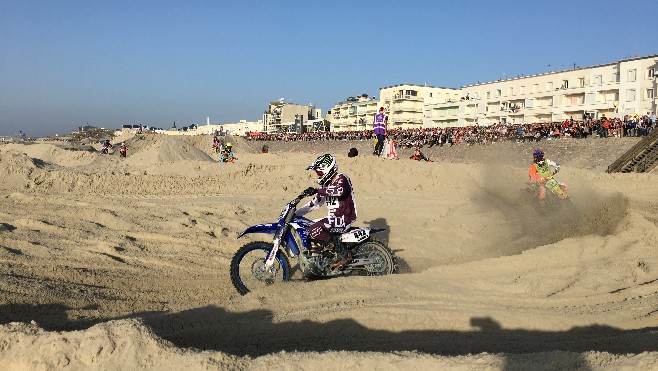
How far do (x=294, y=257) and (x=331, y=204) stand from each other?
871 mm

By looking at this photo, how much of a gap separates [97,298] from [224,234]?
173 inches

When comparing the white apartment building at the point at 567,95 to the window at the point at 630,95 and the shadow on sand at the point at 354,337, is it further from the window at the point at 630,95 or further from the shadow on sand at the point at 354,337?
the shadow on sand at the point at 354,337

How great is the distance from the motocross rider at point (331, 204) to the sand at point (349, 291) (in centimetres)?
67

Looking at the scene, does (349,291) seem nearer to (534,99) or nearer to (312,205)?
(312,205)

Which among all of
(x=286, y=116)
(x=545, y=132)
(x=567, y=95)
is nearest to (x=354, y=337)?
(x=545, y=132)

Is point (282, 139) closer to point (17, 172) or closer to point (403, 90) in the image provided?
point (403, 90)

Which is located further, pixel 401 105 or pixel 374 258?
pixel 401 105

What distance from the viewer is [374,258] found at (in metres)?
6.83

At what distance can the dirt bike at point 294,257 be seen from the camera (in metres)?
6.65

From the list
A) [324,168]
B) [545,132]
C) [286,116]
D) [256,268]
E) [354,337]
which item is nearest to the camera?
[354,337]

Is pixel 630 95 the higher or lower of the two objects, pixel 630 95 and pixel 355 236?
the higher

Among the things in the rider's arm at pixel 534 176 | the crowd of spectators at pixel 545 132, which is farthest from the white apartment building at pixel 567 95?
the rider's arm at pixel 534 176

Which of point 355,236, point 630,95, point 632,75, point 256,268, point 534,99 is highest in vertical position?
point 632,75

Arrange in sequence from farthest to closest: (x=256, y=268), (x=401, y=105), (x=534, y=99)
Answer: (x=401, y=105)
(x=534, y=99)
(x=256, y=268)
